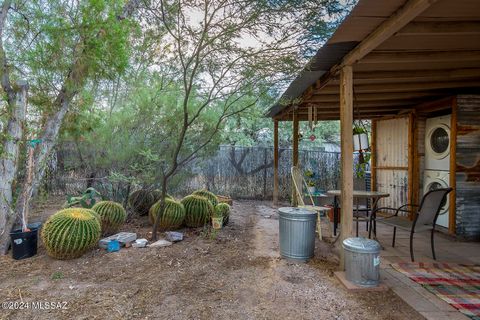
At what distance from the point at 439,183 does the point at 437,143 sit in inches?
26.0

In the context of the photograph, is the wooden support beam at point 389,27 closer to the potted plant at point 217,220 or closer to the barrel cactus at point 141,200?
the potted plant at point 217,220

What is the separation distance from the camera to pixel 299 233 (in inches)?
127

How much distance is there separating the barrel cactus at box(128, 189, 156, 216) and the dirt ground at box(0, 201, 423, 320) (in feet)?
4.94

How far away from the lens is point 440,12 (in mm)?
2000

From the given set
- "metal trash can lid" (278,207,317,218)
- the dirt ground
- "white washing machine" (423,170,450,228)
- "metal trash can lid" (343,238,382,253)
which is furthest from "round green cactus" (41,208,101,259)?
"white washing machine" (423,170,450,228)

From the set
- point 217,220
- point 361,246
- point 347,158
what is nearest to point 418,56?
point 347,158

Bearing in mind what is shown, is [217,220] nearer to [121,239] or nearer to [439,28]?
[121,239]

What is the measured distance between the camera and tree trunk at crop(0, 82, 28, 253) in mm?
3668

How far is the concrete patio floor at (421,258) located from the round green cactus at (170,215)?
2.72 metres

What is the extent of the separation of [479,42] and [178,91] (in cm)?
371

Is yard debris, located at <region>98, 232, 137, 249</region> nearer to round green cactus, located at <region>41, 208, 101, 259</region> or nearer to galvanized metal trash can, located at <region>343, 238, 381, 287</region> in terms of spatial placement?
Answer: round green cactus, located at <region>41, 208, 101, 259</region>

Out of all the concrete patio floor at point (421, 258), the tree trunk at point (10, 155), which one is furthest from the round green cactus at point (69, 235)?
the concrete patio floor at point (421, 258)

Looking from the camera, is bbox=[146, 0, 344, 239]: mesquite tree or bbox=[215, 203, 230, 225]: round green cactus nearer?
bbox=[146, 0, 344, 239]: mesquite tree

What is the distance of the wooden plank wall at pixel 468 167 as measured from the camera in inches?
164
